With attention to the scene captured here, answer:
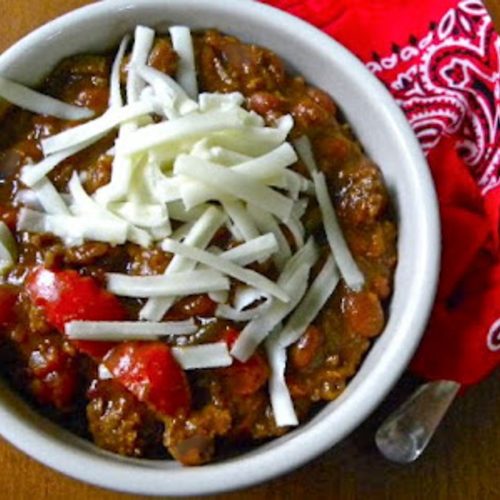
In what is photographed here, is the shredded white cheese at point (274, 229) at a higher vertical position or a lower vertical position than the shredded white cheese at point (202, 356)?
higher

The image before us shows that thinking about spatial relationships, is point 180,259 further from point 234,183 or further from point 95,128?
point 95,128

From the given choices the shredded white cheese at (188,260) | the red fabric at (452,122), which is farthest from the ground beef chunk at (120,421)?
the red fabric at (452,122)

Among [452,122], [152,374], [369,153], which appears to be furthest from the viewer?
[452,122]

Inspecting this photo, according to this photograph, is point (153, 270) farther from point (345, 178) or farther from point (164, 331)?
point (345, 178)

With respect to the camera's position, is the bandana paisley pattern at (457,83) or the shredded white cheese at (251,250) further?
the bandana paisley pattern at (457,83)

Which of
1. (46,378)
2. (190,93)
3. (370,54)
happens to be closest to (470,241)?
(370,54)

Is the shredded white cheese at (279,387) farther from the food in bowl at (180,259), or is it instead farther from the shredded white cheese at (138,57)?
the shredded white cheese at (138,57)

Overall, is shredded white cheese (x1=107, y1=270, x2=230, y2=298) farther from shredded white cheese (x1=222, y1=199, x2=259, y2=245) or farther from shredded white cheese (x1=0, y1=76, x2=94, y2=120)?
shredded white cheese (x1=0, y1=76, x2=94, y2=120)

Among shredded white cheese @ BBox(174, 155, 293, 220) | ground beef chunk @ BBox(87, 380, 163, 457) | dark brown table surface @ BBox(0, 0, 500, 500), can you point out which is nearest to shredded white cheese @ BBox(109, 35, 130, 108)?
shredded white cheese @ BBox(174, 155, 293, 220)

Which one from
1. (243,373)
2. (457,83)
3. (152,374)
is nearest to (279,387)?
(243,373)

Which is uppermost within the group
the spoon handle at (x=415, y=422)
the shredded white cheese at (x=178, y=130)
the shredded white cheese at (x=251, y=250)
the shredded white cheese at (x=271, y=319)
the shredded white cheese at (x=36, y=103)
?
the shredded white cheese at (x=178, y=130)
